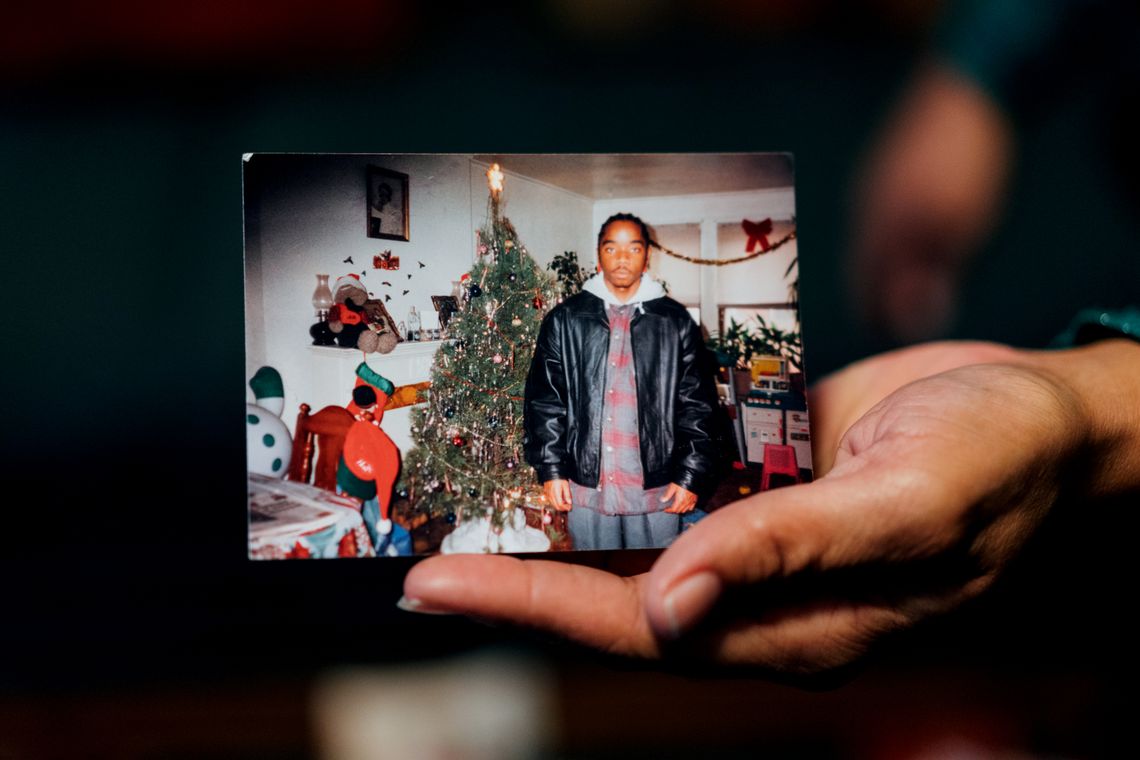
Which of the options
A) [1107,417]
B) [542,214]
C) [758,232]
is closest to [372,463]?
[542,214]

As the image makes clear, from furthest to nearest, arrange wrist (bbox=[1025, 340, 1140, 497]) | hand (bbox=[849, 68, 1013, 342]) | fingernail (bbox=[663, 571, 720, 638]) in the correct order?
hand (bbox=[849, 68, 1013, 342]) → wrist (bbox=[1025, 340, 1140, 497]) → fingernail (bbox=[663, 571, 720, 638])

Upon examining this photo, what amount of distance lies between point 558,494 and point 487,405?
0.17 m

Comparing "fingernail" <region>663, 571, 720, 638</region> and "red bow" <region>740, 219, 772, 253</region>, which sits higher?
"red bow" <region>740, 219, 772, 253</region>

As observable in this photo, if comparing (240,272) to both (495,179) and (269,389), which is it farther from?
(495,179)

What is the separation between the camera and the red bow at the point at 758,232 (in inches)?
39.7

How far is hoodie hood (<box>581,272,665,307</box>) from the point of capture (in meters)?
0.98

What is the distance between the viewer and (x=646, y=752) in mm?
1705

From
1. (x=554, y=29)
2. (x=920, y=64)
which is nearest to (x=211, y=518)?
Result: (x=554, y=29)

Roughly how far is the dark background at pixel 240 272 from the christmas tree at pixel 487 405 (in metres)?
0.91

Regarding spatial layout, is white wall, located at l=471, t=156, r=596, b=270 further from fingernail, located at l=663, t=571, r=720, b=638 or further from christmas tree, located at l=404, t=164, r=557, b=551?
fingernail, located at l=663, t=571, r=720, b=638

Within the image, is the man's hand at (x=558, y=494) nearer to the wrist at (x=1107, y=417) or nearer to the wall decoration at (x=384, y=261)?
the wall decoration at (x=384, y=261)

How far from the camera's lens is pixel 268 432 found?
0.93 metres

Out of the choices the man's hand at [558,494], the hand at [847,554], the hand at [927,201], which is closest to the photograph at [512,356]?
the man's hand at [558,494]

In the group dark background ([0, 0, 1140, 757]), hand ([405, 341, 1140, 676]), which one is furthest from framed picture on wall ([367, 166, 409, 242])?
dark background ([0, 0, 1140, 757])
